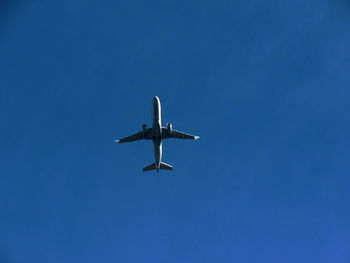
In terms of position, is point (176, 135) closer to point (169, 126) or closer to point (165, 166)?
point (169, 126)

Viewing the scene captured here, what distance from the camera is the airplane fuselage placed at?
87.8 metres

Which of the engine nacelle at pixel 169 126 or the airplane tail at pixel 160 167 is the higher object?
the engine nacelle at pixel 169 126

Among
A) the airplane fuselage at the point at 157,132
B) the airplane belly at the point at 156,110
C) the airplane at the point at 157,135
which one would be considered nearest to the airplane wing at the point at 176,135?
the airplane at the point at 157,135

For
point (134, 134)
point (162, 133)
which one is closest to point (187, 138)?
point (162, 133)

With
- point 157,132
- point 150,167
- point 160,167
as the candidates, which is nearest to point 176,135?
point 157,132

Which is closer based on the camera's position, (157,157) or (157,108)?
(157,108)

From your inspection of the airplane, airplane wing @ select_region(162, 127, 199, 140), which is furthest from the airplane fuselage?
airplane wing @ select_region(162, 127, 199, 140)

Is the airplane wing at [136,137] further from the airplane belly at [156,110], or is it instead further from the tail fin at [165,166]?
the tail fin at [165,166]

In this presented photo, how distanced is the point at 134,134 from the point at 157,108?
1126 cm

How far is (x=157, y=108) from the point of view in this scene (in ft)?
288

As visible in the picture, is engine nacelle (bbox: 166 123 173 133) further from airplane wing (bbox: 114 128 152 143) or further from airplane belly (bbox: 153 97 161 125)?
airplane wing (bbox: 114 128 152 143)

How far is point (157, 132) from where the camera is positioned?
9138cm

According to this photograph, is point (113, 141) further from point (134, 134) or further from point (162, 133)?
point (162, 133)

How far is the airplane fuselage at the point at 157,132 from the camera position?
8781cm
